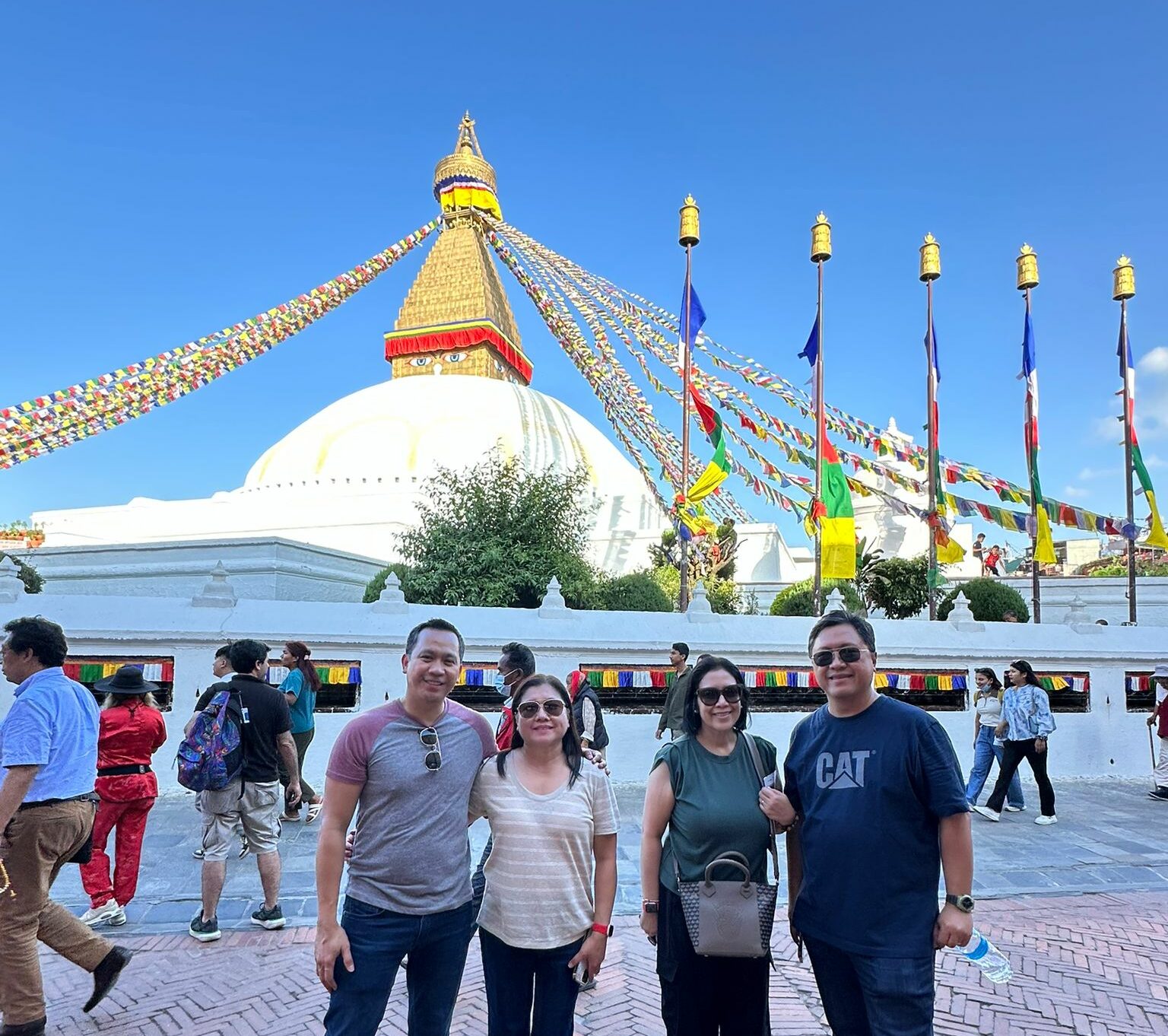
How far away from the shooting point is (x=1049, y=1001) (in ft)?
12.8

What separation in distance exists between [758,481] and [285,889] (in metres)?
15.5

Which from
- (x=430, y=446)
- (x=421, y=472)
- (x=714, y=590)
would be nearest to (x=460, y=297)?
(x=430, y=446)

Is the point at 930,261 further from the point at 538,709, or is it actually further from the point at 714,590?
the point at 538,709

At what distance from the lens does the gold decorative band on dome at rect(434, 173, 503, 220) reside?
34.8 meters

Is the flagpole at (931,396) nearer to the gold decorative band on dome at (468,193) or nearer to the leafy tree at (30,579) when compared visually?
the leafy tree at (30,579)

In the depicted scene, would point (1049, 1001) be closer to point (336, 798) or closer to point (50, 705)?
point (336, 798)

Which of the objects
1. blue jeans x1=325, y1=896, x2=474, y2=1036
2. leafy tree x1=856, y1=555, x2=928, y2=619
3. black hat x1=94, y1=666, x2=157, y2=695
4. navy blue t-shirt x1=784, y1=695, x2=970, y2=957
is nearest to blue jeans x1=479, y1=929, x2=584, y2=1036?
blue jeans x1=325, y1=896, x2=474, y2=1036

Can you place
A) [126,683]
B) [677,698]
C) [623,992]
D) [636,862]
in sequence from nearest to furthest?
[623,992] < [126,683] < [636,862] < [677,698]

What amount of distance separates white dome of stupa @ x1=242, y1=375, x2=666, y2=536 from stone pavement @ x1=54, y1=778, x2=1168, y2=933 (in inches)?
679

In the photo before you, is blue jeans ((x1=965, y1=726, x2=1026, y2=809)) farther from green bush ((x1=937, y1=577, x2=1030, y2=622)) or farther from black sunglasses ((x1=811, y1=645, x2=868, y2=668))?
green bush ((x1=937, y1=577, x2=1030, y2=622))

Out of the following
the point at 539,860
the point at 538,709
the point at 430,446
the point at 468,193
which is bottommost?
the point at 539,860

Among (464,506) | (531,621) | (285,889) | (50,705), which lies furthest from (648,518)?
(50,705)

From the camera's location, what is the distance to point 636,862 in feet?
20.0

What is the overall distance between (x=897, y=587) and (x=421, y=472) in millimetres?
14709
